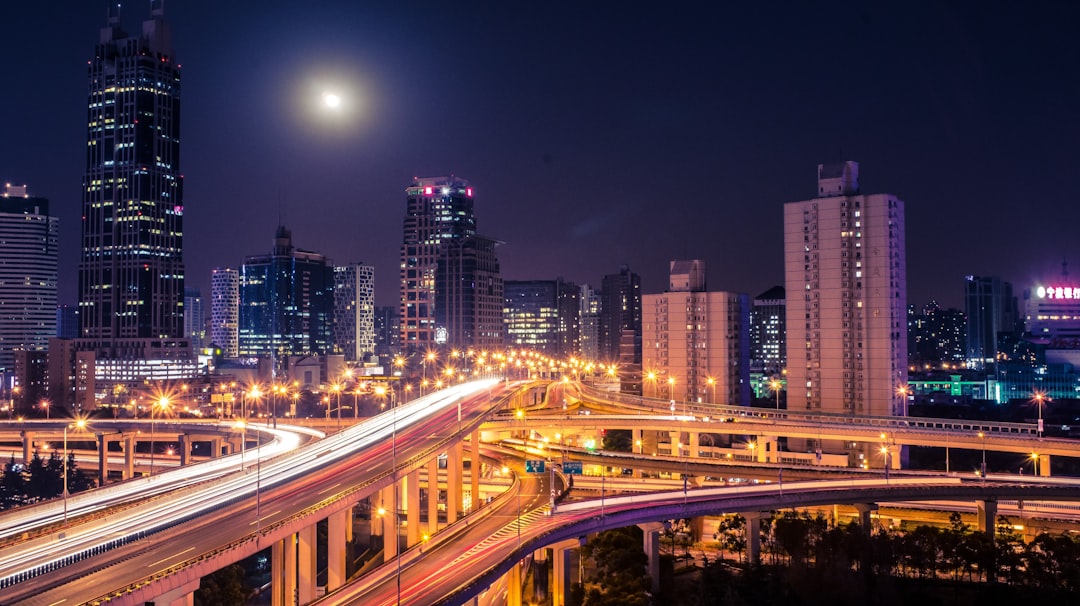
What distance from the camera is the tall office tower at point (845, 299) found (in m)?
106

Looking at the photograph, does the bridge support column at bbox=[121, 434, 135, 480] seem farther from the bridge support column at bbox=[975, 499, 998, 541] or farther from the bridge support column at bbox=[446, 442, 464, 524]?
the bridge support column at bbox=[975, 499, 998, 541]

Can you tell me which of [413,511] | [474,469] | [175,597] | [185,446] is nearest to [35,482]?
[185,446]

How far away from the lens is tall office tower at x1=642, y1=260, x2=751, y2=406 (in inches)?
5236

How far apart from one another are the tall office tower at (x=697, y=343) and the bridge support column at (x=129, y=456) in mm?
67440

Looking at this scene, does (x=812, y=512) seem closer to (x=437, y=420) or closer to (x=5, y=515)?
(x=437, y=420)

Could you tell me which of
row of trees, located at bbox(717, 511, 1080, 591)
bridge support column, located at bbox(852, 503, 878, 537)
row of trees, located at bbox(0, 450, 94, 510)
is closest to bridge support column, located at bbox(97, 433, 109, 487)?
row of trees, located at bbox(0, 450, 94, 510)

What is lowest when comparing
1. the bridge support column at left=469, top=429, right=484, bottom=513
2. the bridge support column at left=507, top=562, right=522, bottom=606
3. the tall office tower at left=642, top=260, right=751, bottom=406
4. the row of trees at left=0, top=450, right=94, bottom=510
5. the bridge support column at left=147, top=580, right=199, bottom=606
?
the row of trees at left=0, top=450, right=94, bottom=510

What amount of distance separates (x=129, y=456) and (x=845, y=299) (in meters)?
84.0

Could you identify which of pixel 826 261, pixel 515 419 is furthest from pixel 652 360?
pixel 515 419

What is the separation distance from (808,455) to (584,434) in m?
31.4

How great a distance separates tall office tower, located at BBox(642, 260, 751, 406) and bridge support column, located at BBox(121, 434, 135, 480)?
221ft

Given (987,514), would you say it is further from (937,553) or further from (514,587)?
(514,587)

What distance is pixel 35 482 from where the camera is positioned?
9800 cm

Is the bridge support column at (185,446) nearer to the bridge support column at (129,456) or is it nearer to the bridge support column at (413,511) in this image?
the bridge support column at (129,456)
